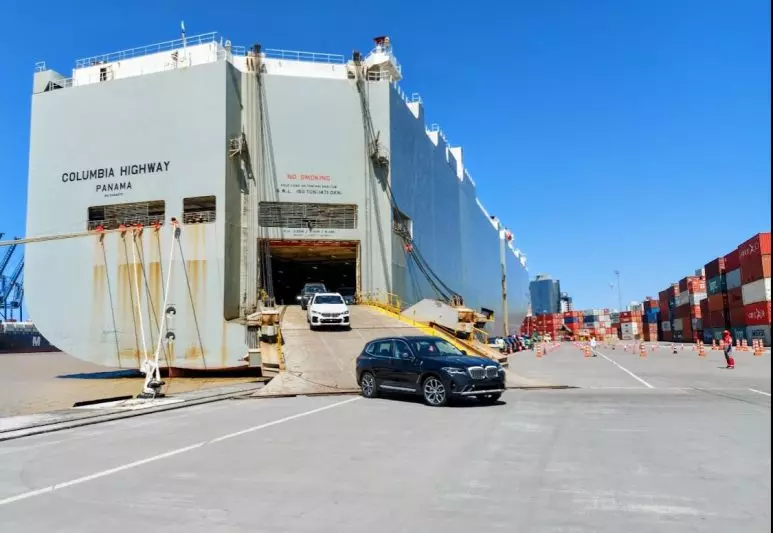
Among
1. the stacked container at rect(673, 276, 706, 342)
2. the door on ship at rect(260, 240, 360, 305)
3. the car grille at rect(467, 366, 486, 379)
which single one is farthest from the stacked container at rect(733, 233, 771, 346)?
the car grille at rect(467, 366, 486, 379)

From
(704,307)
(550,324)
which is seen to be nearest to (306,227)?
(704,307)

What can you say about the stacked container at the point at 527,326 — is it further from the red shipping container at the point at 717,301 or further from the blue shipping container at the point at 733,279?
the blue shipping container at the point at 733,279

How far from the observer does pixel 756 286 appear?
5519 centimetres

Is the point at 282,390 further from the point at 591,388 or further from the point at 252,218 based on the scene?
the point at 252,218

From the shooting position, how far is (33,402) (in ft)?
67.8

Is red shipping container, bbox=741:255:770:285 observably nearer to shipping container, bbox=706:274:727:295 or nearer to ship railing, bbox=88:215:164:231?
shipping container, bbox=706:274:727:295

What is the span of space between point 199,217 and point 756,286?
52.1 metres

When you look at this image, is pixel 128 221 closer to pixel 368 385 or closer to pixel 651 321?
pixel 368 385

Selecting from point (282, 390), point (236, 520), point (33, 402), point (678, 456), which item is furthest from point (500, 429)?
point (33, 402)

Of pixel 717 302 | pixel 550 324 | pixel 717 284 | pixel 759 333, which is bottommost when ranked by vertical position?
pixel 759 333

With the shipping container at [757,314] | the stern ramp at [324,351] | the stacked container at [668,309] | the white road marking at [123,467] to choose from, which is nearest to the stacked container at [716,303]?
the shipping container at [757,314]

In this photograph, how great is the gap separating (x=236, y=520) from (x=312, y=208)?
2661 centimetres

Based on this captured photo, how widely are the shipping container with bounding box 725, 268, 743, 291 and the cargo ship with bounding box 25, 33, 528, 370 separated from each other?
45637 mm

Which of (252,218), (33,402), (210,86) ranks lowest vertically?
(33,402)
